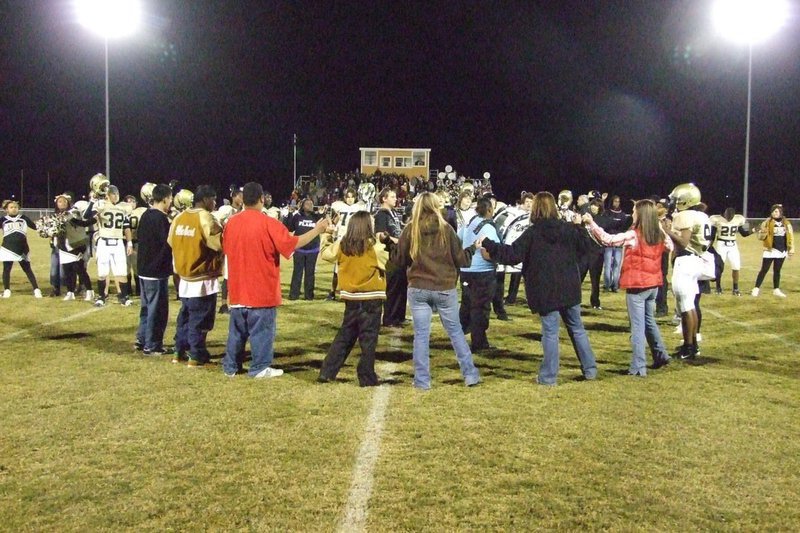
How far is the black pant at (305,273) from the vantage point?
1448 centimetres

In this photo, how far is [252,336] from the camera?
24.2 ft

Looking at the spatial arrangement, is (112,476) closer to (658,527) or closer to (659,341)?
(658,527)

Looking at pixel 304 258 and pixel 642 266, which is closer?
pixel 642 266

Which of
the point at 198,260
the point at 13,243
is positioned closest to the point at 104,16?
the point at 13,243

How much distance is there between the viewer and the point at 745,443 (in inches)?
216

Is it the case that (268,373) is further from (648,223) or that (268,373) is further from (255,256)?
(648,223)

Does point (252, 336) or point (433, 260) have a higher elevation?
point (433, 260)

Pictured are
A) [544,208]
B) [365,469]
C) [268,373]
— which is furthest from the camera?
[268,373]

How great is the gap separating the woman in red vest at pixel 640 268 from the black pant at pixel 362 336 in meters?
2.61

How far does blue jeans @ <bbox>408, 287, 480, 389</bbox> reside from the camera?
22.8 feet

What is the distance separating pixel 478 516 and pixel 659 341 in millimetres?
4748

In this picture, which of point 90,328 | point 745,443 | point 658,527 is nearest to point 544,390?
point 745,443

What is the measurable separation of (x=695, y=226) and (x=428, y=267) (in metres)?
3.73

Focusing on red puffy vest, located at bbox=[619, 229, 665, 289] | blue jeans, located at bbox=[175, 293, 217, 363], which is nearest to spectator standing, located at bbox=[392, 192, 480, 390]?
red puffy vest, located at bbox=[619, 229, 665, 289]
